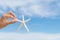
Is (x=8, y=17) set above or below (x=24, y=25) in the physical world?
below

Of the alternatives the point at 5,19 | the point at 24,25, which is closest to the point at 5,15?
the point at 5,19

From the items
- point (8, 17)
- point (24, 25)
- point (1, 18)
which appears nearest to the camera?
point (8, 17)

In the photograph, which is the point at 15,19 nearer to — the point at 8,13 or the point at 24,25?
the point at 8,13

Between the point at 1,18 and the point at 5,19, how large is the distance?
0.74 ft

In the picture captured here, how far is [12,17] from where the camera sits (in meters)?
4.45

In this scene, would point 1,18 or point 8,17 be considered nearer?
point 8,17

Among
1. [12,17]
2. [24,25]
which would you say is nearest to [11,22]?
[12,17]

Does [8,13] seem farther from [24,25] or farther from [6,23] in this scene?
[24,25]

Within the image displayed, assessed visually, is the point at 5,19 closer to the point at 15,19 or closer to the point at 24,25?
the point at 15,19

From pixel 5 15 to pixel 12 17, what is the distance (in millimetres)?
153

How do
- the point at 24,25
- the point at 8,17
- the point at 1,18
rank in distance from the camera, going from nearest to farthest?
the point at 8,17
the point at 1,18
the point at 24,25

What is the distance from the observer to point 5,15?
14.6ft

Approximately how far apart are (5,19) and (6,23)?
0.08 m

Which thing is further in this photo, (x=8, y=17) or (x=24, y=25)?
(x=24, y=25)
